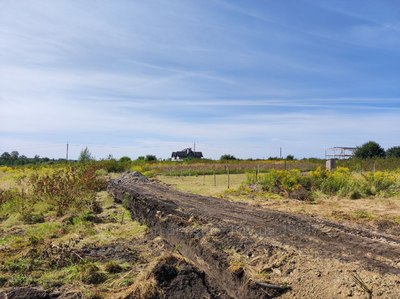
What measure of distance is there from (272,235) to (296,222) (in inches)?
60.8

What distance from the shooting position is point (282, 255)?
17.8 feet

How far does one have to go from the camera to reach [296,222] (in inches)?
323

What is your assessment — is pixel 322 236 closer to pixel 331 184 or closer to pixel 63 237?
pixel 63 237

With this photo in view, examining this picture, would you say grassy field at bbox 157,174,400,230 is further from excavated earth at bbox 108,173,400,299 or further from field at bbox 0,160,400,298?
excavated earth at bbox 108,173,400,299

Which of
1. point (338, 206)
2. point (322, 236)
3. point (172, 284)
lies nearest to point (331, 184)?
point (338, 206)

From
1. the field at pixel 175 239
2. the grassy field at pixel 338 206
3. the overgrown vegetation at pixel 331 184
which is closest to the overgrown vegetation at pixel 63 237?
the field at pixel 175 239

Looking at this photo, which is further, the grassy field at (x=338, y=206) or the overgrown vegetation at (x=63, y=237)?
the grassy field at (x=338, y=206)

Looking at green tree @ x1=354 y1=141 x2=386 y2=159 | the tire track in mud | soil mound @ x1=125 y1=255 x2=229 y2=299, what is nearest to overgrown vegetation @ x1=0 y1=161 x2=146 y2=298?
soil mound @ x1=125 y1=255 x2=229 y2=299

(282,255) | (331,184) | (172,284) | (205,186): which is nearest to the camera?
(172,284)

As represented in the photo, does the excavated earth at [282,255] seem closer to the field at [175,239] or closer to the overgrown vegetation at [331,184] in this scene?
the field at [175,239]

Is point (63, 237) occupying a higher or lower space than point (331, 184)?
lower

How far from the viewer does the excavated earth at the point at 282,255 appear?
14.7 ft

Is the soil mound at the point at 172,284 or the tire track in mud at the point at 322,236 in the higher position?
the tire track in mud at the point at 322,236

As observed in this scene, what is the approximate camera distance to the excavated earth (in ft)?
14.7
